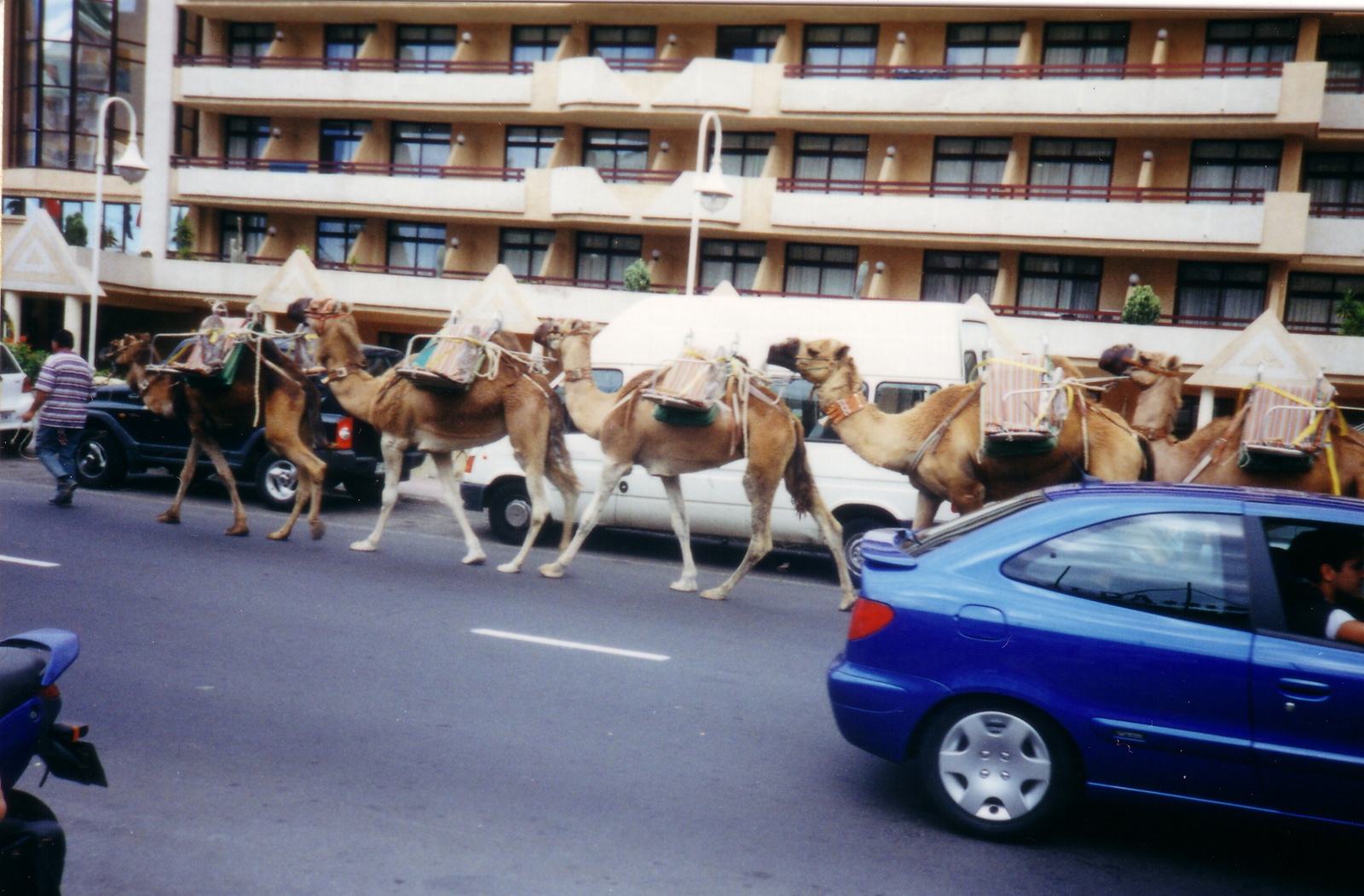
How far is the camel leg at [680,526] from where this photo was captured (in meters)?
10.2

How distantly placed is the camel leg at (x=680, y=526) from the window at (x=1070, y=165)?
17.3 meters

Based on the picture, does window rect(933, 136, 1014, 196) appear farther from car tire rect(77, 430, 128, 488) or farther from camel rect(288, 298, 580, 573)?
car tire rect(77, 430, 128, 488)

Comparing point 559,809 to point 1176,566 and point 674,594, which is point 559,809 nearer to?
point 1176,566

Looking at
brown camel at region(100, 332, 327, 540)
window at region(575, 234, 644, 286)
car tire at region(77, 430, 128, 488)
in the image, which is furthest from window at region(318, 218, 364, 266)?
brown camel at region(100, 332, 327, 540)

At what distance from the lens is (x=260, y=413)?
1161 centimetres

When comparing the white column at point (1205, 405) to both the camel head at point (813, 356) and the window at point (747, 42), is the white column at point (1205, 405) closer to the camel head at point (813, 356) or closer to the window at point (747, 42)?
the window at point (747, 42)

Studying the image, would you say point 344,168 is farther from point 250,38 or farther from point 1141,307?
point 1141,307

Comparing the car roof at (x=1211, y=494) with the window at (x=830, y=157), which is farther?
the window at (x=830, y=157)

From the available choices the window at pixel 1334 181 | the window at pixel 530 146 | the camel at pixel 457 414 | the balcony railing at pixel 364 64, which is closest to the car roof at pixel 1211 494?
the camel at pixel 457 414

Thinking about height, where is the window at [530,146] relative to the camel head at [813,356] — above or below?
above

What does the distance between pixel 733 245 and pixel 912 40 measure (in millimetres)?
6123

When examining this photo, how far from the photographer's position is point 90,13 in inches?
1147

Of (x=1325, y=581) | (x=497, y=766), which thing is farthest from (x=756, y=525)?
(x=1325, y=581)

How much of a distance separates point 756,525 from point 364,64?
75.7 ft
